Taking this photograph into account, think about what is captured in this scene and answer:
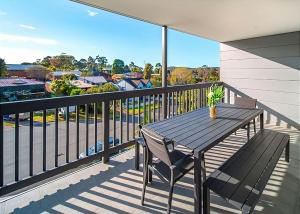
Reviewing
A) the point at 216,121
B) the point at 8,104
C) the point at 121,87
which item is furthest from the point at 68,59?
the point at 216,121

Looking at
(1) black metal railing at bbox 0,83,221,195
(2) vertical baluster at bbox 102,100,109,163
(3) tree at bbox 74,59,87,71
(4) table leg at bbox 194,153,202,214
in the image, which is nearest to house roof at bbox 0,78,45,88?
(1) black metal railing at bbox 0,83,221,195

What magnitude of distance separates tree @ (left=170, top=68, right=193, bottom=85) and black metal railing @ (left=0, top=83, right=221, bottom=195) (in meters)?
0.32

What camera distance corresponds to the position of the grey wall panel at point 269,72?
550 centimetres

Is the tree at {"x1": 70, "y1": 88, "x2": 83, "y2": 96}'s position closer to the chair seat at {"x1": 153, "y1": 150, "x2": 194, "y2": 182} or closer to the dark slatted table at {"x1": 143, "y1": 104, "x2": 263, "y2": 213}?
the dark slatted table at {"x1": 143, "y1": 104, "x2": 263, "y2": 213}

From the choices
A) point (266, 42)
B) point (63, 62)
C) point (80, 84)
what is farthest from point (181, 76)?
point (80, 84)

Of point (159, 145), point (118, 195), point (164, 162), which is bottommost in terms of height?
point (118, 195)

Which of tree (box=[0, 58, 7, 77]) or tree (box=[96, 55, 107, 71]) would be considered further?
tree (box=[96, 55, 107, 71])

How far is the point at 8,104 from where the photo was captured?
2.11 m

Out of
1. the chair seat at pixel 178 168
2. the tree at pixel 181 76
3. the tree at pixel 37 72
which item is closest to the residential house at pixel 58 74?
the tree at pixel 37 72

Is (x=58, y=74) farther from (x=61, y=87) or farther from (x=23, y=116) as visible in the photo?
(x=23, y=116)

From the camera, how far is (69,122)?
2.93 m

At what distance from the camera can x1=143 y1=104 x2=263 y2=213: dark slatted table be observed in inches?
76.9

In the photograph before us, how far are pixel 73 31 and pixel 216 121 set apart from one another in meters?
11.0

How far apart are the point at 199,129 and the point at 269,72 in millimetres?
4321
